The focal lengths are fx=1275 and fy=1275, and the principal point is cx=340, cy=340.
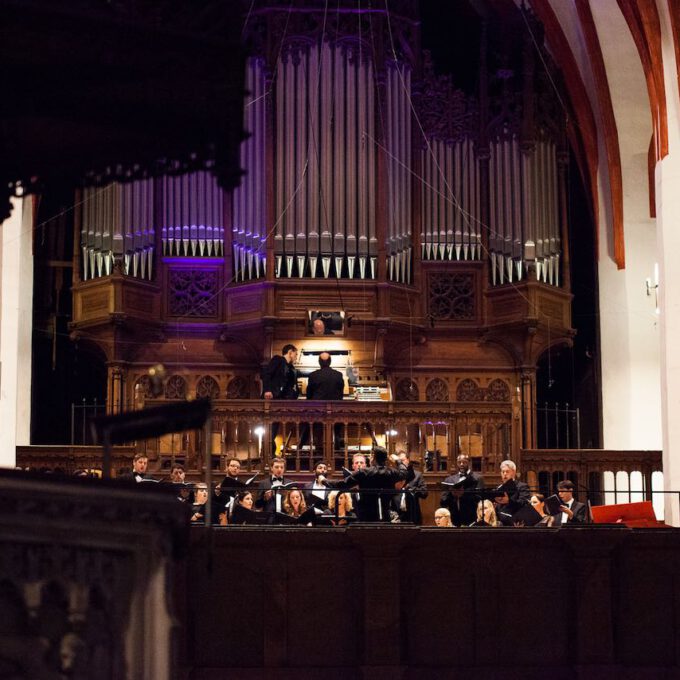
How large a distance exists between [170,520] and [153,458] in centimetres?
988

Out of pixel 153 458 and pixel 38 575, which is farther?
pixel 153 458

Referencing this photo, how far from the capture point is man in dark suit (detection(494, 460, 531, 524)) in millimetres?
11311

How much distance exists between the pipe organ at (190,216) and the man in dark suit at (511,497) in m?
5.72

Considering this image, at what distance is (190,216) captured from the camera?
625 inches

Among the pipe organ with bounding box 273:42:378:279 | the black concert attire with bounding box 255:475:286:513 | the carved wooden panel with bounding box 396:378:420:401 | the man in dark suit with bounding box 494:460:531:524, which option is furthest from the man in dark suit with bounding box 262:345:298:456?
the man in dark suit with bounding box 494:460:531:524

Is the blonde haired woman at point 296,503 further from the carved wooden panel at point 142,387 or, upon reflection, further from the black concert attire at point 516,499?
the carved wooden panel at point 142,387

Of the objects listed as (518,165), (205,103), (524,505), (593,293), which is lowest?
(524,505)

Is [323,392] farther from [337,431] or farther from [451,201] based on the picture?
[451,201]

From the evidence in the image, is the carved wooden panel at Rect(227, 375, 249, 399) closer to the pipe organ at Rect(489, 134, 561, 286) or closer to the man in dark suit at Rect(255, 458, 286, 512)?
the pipe organ at Rect(489, 134, 561, 286)

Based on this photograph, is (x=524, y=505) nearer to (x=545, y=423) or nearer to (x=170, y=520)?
(x=545, y=423)

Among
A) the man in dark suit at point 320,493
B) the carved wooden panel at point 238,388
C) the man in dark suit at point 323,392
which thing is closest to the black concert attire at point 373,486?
the man in dark suit at point 320,493

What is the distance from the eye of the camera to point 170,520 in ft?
12.2

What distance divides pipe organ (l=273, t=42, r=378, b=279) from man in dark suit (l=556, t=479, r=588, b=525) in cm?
496

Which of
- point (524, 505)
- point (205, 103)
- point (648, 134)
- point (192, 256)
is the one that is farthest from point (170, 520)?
point (648, 134)
